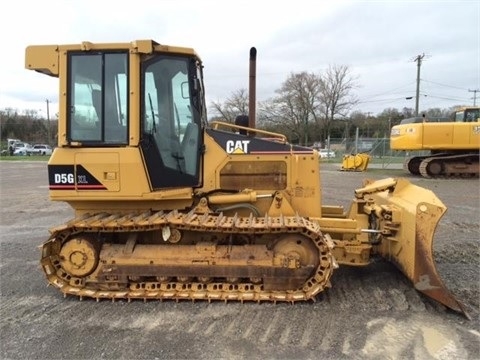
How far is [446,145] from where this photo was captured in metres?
20.3

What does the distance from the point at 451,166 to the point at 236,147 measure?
18.1 meters

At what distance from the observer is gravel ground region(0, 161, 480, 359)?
3773mm

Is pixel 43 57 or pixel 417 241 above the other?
pixel 43 57

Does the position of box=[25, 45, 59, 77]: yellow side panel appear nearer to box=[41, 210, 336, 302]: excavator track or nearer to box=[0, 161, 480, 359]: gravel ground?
box=[41, 210, 336, 302]: excavator track

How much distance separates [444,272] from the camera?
5.84 meters

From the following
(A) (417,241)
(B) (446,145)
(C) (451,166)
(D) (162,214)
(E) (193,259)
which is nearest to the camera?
(A) (417,241)

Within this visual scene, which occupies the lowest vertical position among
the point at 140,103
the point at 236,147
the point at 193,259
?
the point at 193,259

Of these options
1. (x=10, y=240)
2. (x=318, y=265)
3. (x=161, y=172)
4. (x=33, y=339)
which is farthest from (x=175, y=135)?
(x=10, y=240)

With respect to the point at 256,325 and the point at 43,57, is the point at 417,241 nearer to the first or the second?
the point at 256,325

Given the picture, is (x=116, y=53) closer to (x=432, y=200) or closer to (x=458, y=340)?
(x=432, y=200)

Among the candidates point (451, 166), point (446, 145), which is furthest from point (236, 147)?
point (451, 166)

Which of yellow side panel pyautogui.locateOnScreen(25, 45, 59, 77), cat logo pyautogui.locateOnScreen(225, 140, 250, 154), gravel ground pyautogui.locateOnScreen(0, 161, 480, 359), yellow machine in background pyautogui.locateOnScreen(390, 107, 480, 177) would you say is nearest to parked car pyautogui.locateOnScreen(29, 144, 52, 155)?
yellow machine in background pyautogui.locateOnScreen(390, 107, 480, 177)

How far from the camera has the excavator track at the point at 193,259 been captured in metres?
4.79

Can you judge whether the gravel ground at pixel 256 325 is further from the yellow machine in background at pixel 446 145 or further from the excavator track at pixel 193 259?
the yellow machine in background at pixel 446 145
